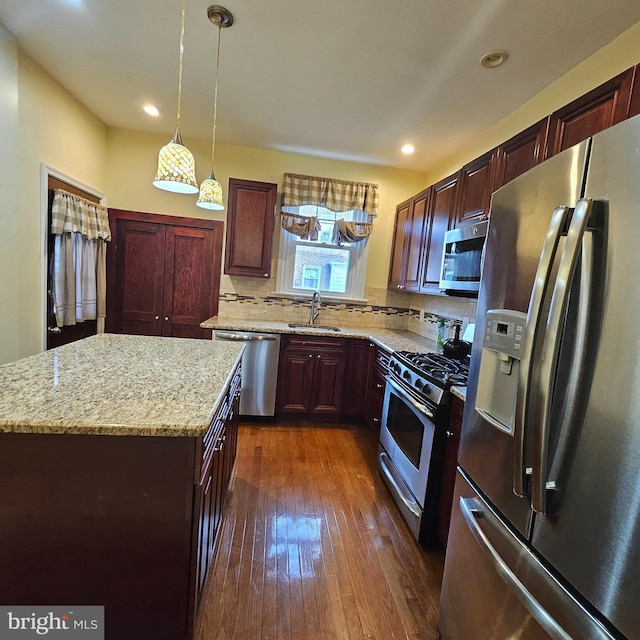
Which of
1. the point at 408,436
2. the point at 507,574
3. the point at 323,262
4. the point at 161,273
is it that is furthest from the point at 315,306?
the point at 507,574

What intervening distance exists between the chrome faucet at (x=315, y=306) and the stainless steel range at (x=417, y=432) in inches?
56.6

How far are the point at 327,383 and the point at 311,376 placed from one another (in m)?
0.18

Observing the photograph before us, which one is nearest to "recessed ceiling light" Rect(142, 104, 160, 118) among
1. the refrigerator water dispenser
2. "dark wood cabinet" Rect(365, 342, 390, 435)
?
"dark wood cabinet" Rect(365, 342, 390, 435)

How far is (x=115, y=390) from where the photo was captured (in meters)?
1.25

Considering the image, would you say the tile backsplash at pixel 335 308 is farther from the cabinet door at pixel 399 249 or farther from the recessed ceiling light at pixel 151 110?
the recessed ceiling light at pixel 151 110

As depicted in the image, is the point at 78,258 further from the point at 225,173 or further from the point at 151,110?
the point at 225,173

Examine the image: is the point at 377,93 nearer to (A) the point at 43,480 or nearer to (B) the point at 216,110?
(B) the point at 216,110

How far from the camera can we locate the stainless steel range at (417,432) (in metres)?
1.83

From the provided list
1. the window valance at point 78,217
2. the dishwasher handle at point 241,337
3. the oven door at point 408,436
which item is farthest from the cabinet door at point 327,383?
the window valance at point 78,217

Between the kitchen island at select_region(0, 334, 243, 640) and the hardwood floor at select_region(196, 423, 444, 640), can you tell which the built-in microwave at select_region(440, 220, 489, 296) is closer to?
the hardwood floor at select_region(196, 423, 444, 640)

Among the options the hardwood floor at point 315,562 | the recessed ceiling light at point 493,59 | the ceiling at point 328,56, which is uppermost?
the ceiling at point 328,56

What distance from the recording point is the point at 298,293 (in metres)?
3.83

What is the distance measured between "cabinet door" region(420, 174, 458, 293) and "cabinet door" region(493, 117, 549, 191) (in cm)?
55

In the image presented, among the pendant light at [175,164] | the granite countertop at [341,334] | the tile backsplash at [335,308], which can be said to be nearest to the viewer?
the pendant light at [175,164]
